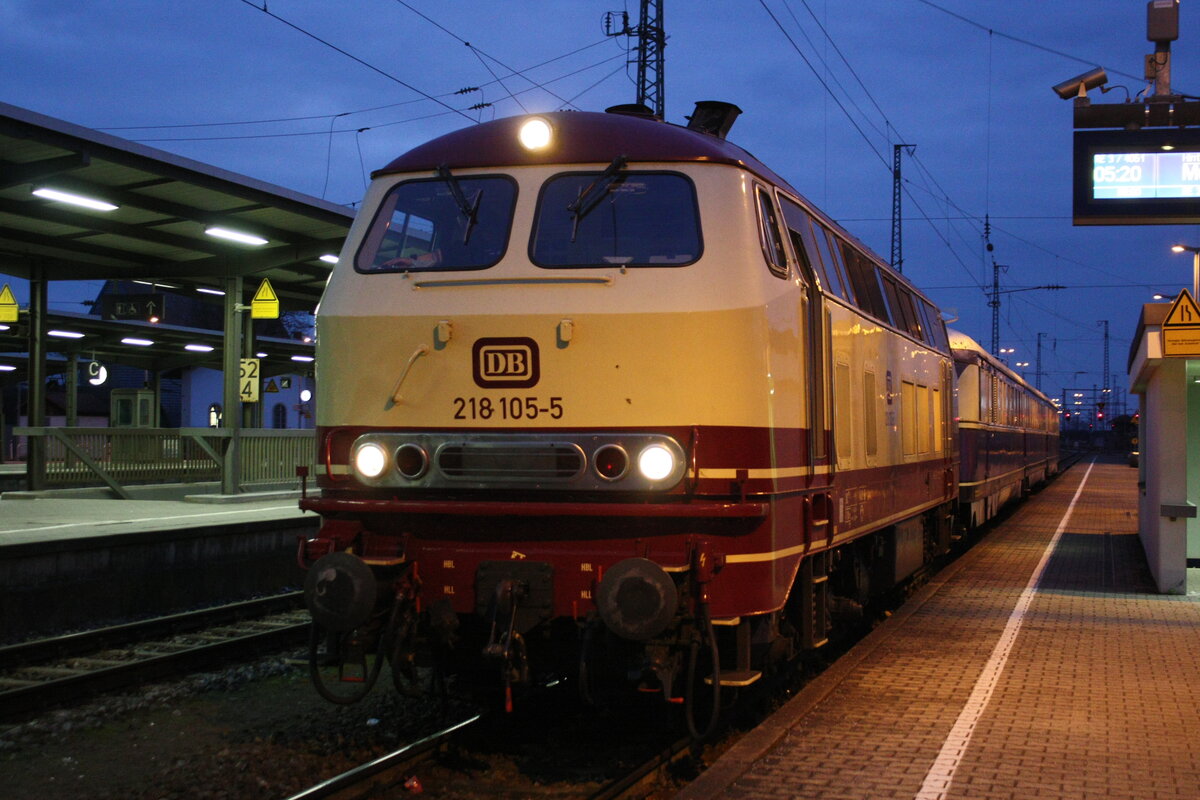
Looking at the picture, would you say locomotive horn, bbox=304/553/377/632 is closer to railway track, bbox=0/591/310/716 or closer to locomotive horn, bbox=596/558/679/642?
locomotive horn, bbox=596/558/679/642

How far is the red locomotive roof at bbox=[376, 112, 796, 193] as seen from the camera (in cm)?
649

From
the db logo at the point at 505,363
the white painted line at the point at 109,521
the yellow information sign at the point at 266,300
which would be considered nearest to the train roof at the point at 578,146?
the db logo at the point at 505,363

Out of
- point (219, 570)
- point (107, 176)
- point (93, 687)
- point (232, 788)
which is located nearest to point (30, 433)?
point (107, 176)

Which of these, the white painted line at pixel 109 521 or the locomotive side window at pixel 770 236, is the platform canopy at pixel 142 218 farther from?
the locomotive side window at pixel 770 236

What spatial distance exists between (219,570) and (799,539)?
887 centimetres

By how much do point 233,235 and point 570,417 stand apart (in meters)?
13.4

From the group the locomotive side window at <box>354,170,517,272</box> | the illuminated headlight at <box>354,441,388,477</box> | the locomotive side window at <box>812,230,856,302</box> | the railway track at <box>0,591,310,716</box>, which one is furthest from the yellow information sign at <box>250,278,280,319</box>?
the illuminated headlight at <box>354,441,388,477</box>

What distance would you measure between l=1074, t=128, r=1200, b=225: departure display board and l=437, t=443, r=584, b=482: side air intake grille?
9401mm

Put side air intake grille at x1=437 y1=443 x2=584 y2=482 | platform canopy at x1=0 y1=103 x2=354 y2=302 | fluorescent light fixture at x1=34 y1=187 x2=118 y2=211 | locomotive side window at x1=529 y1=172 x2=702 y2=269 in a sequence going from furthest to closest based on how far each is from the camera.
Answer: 1. fluorescent light fixture at x1=34 y1=187 x2=118 y2=211
2. platform canopy at x1=0 y1=103 x2=354 y2=302
3. locomotive side window at x1=529 y1=172 x2=702 y2=269
4. side air intake grille at x1=437 y1=443 x2=584 y2=482

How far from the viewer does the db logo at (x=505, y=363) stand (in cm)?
614

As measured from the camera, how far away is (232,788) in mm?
6070

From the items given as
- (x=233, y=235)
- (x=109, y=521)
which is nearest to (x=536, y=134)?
(x=109, y=521)

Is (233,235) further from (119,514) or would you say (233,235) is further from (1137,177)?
(1137,177)

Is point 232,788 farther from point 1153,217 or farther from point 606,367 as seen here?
point 1153,217
